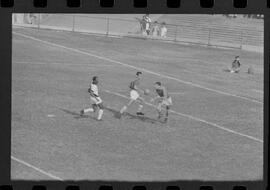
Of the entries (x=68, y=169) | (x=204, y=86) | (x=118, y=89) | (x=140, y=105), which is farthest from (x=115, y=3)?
(x=204, y=86)

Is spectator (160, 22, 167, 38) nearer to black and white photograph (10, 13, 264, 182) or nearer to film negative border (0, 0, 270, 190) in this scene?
black and white photograph (10, 13, 264, 182)

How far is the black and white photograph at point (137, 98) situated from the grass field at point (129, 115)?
0.05 metres

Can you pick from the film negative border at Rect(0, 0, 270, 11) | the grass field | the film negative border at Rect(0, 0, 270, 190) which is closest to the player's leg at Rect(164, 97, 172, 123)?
the grass field

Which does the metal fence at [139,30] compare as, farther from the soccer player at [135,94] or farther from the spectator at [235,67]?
the soccer player at [135,94]

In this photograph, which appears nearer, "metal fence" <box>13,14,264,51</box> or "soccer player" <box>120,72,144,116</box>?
"soccer player" <box>120,72,144,116</box>

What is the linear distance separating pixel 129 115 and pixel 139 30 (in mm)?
21614

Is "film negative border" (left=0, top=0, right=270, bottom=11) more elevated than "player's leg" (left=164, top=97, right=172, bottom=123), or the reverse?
"film negative border" (left=0, top=0, right=270, bottom=11)

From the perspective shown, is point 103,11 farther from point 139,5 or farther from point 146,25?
point 146,25

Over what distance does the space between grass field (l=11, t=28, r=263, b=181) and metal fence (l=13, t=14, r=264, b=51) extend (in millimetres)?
1355

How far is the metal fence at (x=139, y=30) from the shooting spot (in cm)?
4834

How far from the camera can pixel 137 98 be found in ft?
95.2

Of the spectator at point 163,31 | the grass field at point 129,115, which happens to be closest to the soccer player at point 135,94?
the grass field at point 129,115

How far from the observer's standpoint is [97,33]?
4969cm

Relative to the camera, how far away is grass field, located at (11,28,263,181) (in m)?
23.1
